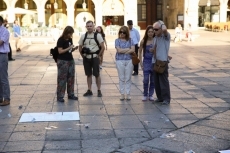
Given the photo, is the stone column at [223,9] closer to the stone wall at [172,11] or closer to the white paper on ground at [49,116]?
the stone wall at [172,11]

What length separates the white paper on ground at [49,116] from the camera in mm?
6914

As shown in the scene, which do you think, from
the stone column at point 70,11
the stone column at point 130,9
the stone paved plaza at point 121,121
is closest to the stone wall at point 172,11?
the stone column at point 130,9

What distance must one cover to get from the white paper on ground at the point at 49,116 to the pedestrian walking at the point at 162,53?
1.85 m

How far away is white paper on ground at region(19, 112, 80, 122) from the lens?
6.91 m

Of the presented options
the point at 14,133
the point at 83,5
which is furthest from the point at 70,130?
the point at 83,5

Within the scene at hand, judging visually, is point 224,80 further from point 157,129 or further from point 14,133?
point 14,133

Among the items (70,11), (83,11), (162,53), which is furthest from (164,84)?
(83,11)

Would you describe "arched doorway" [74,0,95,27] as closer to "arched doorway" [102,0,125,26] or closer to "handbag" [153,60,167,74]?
"arched doorway" [102,0,125,26]

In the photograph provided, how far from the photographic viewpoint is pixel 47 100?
8.65 m

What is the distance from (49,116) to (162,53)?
2.52m

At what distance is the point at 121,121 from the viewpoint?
6.80 meters

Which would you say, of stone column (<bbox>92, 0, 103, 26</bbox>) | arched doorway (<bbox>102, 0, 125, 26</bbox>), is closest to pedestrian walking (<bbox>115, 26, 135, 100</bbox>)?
stone column (<bbox>92, 0, 103, 26</bbox>)

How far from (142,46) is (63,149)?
3743mm

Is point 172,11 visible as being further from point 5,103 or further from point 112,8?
point 5,103
